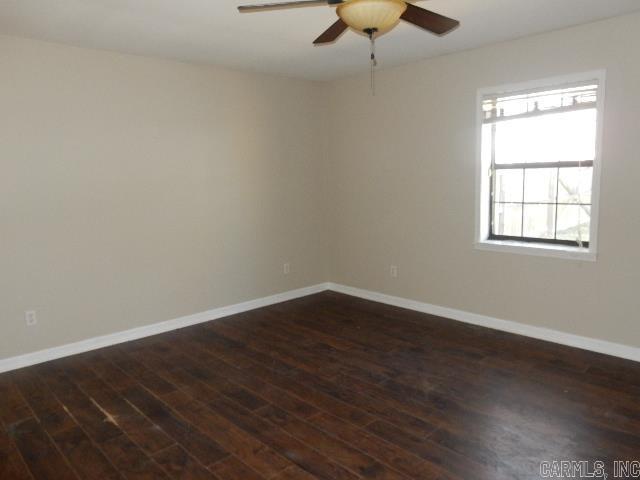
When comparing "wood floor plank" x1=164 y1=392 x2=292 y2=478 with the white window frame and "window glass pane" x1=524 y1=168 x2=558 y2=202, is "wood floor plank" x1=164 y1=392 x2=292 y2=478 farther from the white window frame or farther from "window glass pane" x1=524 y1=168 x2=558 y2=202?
"window glass pane" x1=524 y1=168 x2=558 y2=202

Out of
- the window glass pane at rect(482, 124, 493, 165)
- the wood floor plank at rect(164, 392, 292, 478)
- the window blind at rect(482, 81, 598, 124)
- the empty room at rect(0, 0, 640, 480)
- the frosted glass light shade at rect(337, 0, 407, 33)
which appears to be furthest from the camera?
the window glass pane at rect(482, 124, 493, 165)

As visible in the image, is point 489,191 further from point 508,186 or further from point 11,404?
point 11,404

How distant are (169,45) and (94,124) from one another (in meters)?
0.87

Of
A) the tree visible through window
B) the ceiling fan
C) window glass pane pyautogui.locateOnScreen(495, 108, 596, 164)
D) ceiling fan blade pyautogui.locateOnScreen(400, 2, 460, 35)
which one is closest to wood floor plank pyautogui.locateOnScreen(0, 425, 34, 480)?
the ceiling fan

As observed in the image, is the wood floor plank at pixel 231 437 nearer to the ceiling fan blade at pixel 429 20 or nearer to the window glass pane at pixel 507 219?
the ceiling fan blade at pixel 429 20

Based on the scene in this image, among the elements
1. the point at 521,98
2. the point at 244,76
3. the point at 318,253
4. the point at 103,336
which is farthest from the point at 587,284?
the point at 103,336

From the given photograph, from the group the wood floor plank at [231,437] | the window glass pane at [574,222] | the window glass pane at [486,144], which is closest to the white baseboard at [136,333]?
the wood floor plank at [231,437]

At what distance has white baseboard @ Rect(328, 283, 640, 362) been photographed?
3404mm

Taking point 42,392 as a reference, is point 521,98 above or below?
above

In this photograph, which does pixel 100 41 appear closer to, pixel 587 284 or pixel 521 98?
pixel 521 98

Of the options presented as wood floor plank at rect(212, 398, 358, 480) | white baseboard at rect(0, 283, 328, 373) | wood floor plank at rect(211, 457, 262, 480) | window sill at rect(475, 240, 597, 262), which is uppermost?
window sill at rect(475, 240, 597, 262)

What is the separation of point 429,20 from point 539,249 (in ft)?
7.50

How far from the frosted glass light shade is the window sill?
8.06 ft

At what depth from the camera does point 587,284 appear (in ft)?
11.6
